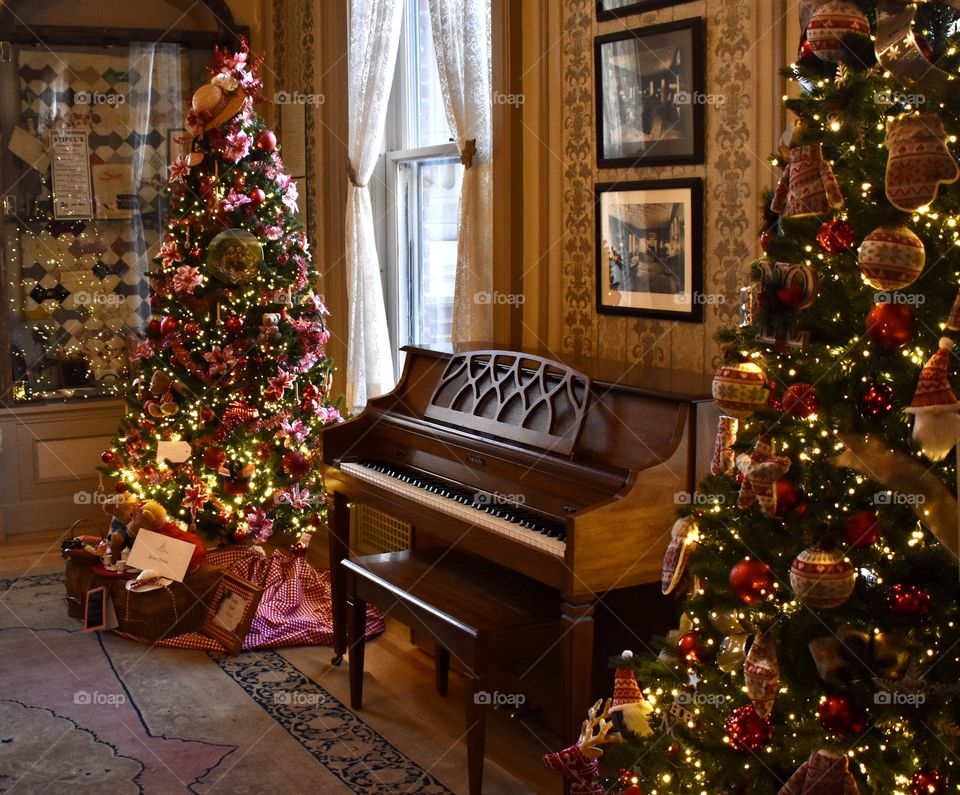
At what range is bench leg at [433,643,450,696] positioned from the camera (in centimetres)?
400

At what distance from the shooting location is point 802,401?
2129mm

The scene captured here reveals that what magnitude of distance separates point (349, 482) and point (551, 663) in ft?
3.18

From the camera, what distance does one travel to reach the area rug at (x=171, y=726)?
3.38 m

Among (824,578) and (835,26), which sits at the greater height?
(835,26)

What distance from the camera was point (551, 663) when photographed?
3.60 m

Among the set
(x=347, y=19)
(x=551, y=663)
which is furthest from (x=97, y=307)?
(x=551, y=663)

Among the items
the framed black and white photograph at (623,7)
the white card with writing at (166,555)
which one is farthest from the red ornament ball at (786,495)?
the white card with writing at (166,555)

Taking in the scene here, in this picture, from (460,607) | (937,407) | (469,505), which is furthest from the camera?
(469,505)

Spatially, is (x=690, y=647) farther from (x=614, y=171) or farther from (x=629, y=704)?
(x=614, y=171)

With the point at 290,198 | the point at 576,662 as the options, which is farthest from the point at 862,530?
the point at 290,198

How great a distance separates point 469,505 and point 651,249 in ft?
3.24

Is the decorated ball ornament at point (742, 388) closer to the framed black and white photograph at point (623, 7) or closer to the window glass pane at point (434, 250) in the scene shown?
the framed black and white photograph at point (623, 7)

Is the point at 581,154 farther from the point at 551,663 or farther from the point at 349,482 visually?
the point at 551,663

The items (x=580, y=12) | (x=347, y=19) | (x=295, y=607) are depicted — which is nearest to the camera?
(x=580, y=12)
